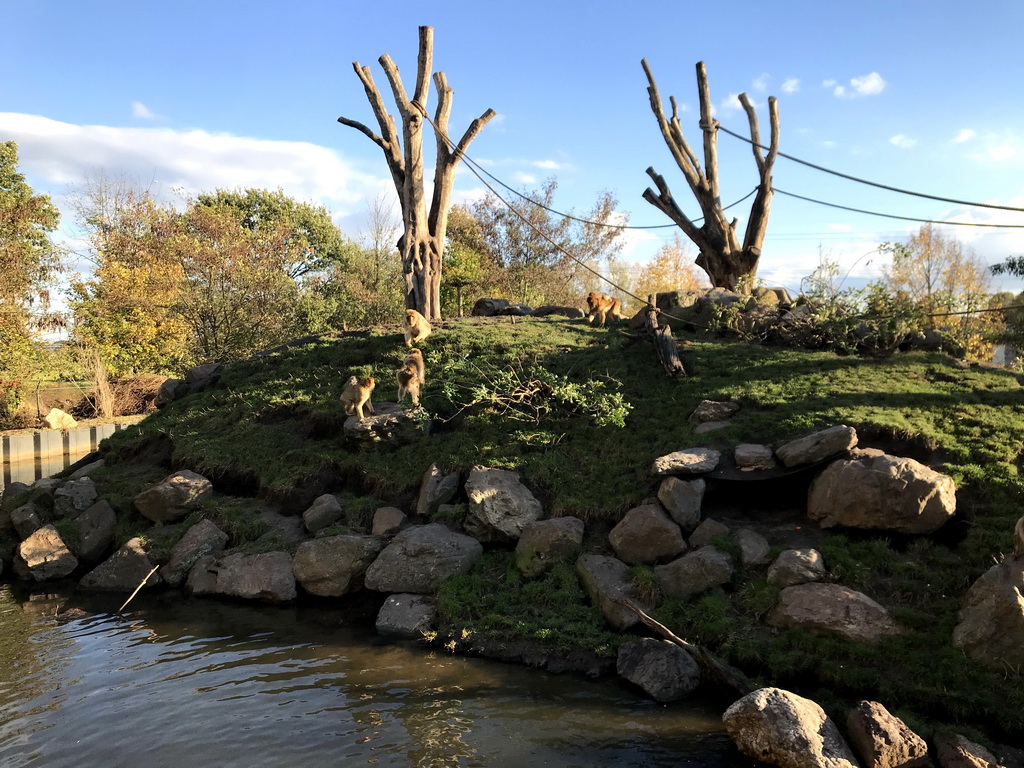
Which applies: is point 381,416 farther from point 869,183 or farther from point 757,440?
point 869,183

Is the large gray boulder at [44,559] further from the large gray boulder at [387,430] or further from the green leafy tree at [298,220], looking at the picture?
the green leafy tree at [298,220]

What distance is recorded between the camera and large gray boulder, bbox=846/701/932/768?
599cm

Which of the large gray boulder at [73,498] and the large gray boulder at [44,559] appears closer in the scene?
the large gray boulder at [44,559]

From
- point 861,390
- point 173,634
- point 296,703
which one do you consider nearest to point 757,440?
point 861,390

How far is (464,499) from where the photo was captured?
11.4 m

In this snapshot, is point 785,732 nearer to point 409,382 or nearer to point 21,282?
point 409,382

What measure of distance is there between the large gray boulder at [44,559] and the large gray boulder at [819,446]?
37.0 ft

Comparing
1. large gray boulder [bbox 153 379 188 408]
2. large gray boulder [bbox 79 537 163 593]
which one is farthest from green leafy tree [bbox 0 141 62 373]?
large gray boulder [bbox 79 537 163 593]

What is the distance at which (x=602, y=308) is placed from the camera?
1870cm

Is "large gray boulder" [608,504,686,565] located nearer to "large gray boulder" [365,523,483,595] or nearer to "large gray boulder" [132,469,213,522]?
"large gray boulder" [365,523,483,595]

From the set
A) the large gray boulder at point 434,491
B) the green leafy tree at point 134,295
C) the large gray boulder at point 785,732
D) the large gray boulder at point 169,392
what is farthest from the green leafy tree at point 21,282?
the large gray boulder at point 785,732

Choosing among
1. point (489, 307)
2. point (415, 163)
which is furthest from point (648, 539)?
point (415, 163)

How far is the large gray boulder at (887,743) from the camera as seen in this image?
19.6ft

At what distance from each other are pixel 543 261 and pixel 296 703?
35.8 meters
